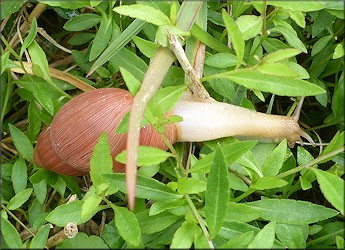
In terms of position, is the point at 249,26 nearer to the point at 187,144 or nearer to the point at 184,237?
the point at 187,144

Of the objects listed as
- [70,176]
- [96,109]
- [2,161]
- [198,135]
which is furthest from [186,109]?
[2,161]

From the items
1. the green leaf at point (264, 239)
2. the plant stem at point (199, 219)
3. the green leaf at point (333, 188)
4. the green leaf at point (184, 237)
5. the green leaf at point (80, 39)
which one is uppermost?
the green leaf at point (80, 39)

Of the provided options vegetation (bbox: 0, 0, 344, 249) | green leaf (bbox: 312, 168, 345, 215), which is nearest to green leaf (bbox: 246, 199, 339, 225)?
vegetation (bbox: 0, 0, 344, 249)

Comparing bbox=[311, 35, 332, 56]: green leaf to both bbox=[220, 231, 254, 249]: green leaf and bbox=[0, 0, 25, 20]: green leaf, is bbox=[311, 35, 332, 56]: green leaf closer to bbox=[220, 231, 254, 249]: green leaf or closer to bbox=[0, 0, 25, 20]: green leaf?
bbox=[220, 231, 254, 249]: green leaf

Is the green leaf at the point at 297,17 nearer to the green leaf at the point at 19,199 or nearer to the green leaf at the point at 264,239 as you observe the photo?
the green leaf at the point at 264,239

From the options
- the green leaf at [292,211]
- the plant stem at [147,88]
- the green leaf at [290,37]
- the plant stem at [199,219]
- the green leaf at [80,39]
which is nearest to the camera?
the plant stem at [147,88]

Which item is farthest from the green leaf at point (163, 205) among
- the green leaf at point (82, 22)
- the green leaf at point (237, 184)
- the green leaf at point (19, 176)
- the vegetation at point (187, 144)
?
the green leaf at point (82, 22)

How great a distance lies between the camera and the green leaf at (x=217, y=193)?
83 cm

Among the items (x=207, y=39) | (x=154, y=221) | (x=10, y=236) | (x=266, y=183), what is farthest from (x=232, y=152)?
(x=10, y=236)

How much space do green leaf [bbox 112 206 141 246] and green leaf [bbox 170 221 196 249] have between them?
0.24 ft

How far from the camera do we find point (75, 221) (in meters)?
1.01

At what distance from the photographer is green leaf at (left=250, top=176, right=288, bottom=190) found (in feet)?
3.16

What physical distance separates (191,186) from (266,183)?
13cm

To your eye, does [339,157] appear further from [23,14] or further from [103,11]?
[23,14]
